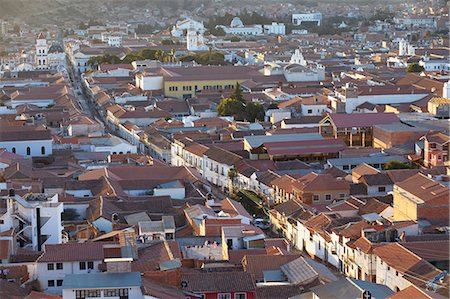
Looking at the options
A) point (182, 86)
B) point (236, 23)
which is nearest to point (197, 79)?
point (182, 86)

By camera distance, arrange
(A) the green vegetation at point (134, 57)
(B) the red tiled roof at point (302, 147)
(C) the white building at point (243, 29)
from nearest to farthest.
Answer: (B) the red tiled roof at point (302, 147) → (A) the green vegetation at point (134, 57) → (C) the white building at point (243, 29)

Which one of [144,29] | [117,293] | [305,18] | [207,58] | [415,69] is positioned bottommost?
[144,29]

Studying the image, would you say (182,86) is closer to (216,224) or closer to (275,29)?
(216,224)

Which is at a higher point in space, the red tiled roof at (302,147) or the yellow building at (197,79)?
the red tiled roof at (302,147)

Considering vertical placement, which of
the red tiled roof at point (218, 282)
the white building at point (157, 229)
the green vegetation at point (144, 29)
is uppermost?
the red tiled roof at point (218, 282)

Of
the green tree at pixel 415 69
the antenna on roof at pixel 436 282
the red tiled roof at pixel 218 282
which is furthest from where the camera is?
the green tree at pixel 415 69

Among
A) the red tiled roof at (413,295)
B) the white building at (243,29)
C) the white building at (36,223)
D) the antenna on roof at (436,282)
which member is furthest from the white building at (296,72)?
the white building at (243,29)

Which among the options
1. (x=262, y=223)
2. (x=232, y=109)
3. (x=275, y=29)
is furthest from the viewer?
(x=275, y=29)

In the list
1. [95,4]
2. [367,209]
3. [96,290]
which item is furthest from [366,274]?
[95,4]

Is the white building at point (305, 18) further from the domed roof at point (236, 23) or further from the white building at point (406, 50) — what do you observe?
the white building at point (406, 50)

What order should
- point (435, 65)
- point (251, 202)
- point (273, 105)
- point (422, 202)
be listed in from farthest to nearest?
point (435, 65) < point (273, 105) < point (251, 202) < point (422, 202)
